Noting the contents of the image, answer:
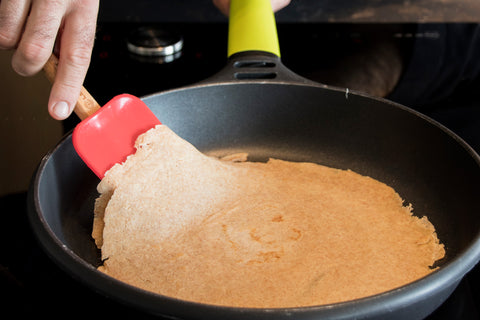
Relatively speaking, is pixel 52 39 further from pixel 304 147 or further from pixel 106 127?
pixel 304 147

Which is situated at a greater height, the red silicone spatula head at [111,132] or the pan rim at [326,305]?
the pan rim at [326,305]

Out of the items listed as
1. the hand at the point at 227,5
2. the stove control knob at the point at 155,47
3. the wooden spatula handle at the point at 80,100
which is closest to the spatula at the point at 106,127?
the wooden spatula handle at the point at 80,100

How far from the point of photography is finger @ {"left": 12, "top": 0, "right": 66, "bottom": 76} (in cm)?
65

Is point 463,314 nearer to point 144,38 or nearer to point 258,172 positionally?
point 258,172

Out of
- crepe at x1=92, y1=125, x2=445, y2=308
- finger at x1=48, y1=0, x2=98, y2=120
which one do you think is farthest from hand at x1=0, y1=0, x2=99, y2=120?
crepe at x1=92, y1=125, x2=445, y2=308

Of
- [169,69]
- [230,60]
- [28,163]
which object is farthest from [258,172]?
[28,163]

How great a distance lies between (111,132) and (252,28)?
378mm

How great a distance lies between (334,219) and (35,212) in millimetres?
421

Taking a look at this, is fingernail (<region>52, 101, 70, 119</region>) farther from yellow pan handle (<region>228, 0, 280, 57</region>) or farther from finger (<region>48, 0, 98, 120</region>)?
yellow pan handle (<region>228, 0, 280, 57</region>)

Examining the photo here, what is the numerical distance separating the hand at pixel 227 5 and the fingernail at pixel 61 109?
537 millimetres

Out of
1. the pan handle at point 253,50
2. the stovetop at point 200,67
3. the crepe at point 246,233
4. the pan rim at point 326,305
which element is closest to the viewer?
the pan rim at point 326,305

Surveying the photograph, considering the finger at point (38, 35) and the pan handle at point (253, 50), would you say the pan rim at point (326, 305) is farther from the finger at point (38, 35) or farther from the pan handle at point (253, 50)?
the pan handle at point (253, 50)

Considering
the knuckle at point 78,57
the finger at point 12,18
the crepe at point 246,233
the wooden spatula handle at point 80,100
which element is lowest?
the crepe at point 246,233

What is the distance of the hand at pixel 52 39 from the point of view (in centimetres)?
66
